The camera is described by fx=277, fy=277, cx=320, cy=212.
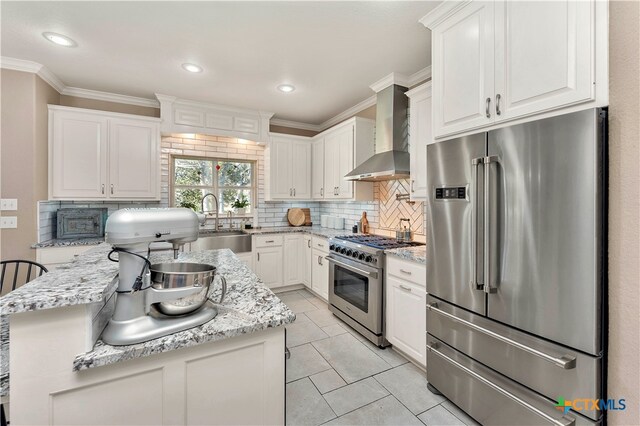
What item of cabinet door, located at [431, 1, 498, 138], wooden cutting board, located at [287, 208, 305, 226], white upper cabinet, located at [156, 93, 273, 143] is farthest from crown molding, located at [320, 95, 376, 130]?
cabinet door, located at [431, 1, 498, 138]

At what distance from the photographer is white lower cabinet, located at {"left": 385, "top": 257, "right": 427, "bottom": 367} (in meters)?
2.19

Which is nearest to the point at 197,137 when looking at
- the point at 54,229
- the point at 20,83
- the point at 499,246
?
the point at 20,83

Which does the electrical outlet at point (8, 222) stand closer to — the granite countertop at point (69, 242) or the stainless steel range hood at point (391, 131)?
the granite countertop at point (69, 242)

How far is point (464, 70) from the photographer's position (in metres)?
1.80

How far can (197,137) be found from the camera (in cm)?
409

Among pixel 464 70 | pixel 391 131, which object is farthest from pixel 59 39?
pixel 464 70

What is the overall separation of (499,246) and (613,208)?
482 mm

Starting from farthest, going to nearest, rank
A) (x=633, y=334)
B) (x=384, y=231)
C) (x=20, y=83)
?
(x=384, y=231), (x=20, y=83), (x=633, y=334)

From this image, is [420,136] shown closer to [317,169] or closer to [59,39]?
[317,169]

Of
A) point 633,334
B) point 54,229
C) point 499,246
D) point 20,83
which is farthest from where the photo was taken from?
point 54,229

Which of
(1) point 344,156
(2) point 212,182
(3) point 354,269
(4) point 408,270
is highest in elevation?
(1) point 344,156

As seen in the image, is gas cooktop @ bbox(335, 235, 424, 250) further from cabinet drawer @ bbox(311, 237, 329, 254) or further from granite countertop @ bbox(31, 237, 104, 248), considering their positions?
granite countertop @ bbox(31, 237, 104, 248)

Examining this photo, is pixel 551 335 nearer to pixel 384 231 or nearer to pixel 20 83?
pixel 384 231

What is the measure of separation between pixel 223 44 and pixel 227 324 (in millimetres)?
2373
